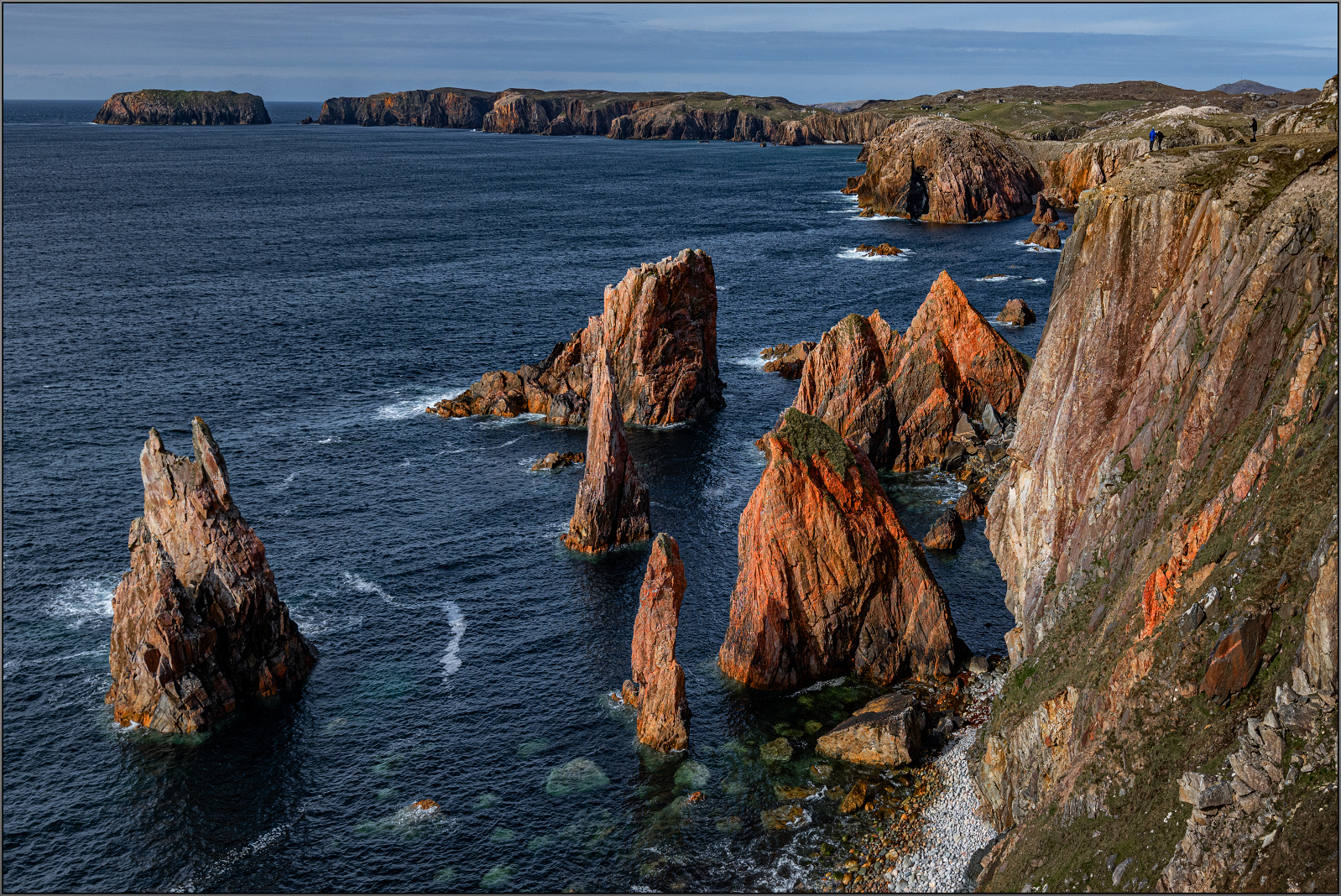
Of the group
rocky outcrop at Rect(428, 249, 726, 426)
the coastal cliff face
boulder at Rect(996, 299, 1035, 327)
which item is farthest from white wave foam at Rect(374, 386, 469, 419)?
the coastal cliff face

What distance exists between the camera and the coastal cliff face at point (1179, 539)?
1359 inches

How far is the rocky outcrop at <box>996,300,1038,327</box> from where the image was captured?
154m

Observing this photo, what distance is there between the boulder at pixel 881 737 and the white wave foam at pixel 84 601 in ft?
189

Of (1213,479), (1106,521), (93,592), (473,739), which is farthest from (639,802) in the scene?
(93,592)

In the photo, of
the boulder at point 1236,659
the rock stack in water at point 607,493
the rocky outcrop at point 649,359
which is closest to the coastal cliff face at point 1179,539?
the boulder at point 1236,659

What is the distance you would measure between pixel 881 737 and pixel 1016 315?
108 m

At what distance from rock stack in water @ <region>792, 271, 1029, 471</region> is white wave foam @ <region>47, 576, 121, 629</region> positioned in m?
67.9

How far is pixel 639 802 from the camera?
59375 mm

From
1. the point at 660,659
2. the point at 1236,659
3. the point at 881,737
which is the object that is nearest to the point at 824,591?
the point at 881,737

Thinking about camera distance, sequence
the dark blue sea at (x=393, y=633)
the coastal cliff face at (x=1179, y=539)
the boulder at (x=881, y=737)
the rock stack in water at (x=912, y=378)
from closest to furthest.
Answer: the coastal cliff face at (x=1179, y=539)
the dark blue sea at (x=393, y=633)
the boulder at (x=881, y=737)
the rock stack in water at (x=912, y=378)

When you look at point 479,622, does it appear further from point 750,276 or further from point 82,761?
point 750,276

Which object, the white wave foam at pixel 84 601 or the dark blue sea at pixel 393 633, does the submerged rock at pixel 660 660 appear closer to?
the dark blue sea at pixel 393 633

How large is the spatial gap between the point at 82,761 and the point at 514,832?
2934cm

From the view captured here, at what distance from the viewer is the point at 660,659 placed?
6631cm
